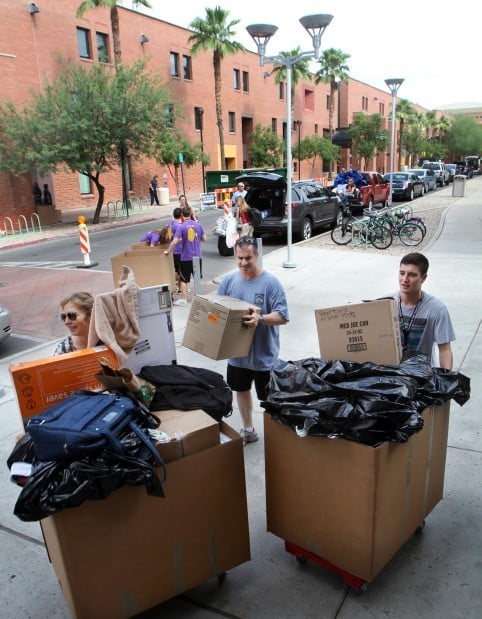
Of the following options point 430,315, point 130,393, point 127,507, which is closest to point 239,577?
point 127,507

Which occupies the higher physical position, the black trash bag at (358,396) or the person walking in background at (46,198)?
the person walking in background at (46,198)

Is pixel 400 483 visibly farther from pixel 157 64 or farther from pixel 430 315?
pixel 157 64

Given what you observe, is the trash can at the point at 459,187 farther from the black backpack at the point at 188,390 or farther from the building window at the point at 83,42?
the black backpack at the point at 188,390

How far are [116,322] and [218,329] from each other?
28.6 inches

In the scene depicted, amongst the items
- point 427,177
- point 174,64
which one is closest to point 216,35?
point 174,64

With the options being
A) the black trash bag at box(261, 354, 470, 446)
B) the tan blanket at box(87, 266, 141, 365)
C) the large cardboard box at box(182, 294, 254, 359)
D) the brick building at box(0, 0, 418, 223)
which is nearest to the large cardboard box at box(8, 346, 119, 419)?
the tan blanket at box(87, 266, 141, 365)

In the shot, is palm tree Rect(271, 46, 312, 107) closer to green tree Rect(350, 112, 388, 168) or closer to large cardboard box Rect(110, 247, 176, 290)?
green tree Rect(350, 112, 388, 168)

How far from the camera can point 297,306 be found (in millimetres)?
8953

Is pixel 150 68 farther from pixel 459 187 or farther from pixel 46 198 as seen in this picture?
pixel 459 187

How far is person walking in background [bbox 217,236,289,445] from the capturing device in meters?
3.97

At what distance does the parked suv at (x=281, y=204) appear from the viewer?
15.4 metres

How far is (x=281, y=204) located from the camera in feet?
52.8

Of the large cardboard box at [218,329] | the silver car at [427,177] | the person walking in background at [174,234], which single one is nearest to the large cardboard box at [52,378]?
the large cardboard box at [218,329]

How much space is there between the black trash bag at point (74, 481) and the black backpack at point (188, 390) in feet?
2.17
